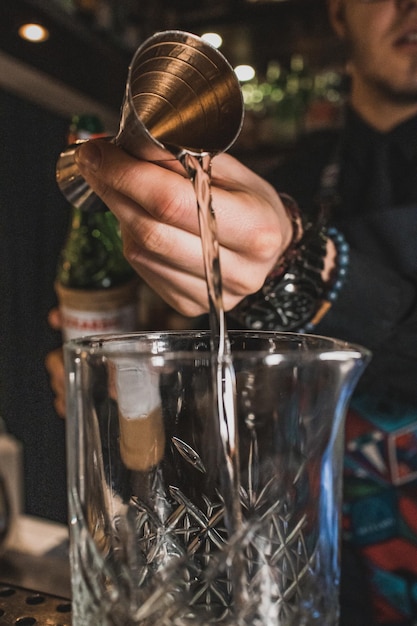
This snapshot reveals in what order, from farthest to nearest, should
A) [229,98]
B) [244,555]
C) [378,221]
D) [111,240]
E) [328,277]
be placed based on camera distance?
1. [111,240]
2. [378,221]
3. [328,277]
4. [229,98]
5. [244,555]

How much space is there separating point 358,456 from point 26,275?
0.89 metres

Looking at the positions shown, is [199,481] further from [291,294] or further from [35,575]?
[35,575]

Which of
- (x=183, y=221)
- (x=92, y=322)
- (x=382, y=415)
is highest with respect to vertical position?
(x=183, y=221)

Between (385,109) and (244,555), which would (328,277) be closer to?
(244,555)

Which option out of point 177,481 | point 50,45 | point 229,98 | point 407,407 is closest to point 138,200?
point 229,98

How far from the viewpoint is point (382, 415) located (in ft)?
3.07

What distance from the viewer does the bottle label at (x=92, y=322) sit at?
A: 86cm

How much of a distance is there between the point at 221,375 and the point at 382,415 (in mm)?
674

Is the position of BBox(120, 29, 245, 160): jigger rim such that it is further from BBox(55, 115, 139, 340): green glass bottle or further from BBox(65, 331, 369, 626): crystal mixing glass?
BBox(55, 115, 139, 340): green glass bottle

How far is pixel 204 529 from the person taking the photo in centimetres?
39

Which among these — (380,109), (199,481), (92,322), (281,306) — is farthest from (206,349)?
(380,109)

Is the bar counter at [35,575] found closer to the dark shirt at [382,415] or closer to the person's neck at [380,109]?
the dark shirt at [382,415]

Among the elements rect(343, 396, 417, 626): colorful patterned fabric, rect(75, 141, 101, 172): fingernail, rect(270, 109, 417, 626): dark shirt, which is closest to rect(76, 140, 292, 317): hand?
rect(75, 141, 101, 172): fingernail

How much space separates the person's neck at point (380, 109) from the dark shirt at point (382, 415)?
11cm
